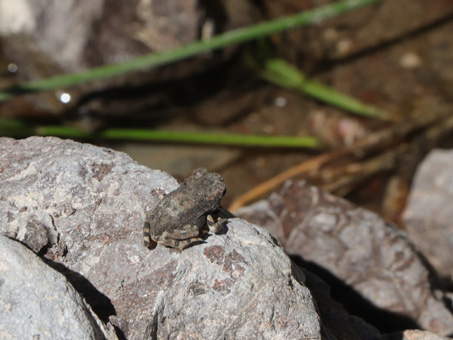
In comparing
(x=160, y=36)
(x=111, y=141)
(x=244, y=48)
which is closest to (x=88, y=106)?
(x=111, y=141)

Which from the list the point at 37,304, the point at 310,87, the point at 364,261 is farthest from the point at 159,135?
the point at 37,304

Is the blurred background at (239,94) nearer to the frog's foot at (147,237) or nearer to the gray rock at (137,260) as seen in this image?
the gray rock at (137,260)

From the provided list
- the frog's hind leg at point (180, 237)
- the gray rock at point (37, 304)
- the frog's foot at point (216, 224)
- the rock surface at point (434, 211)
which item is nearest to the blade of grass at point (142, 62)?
the rock surface at point (434, 211)

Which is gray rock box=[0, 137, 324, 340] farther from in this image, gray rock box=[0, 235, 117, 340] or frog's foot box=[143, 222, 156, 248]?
gray rock box=[0, 235, 117, 340]

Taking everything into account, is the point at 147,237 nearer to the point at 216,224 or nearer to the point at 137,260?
the point at 137,260

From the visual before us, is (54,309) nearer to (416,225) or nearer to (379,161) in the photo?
(416,225)

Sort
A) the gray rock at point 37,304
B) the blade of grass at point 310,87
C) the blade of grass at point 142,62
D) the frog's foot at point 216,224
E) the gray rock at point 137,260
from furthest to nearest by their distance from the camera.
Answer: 1. the blade of grass at point 310,87
2. the blade of grass at point 142,62
3. the frog's foot at point 216,224
4. the gray rock at point 137,260
5. the gray rock at point 37,304
